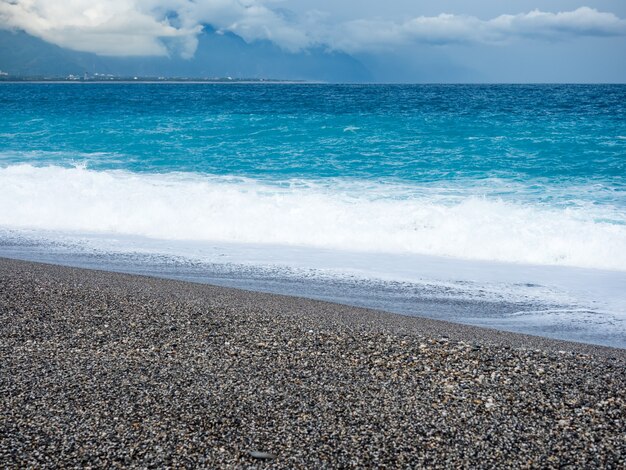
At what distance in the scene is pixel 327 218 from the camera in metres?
11.9

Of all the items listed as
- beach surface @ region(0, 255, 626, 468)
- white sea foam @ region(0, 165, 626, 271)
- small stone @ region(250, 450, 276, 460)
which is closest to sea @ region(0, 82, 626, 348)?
white sea foam @ region(0, 165, 626, 271)

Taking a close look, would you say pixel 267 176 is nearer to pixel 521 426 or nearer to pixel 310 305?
pixel 310 305

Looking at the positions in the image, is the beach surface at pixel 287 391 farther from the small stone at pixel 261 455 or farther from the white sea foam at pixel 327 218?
the white sea foam at pixel 327 218

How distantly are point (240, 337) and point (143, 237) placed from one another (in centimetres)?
657

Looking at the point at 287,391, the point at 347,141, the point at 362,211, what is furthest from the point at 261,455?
the point at 347,141

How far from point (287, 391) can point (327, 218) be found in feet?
26.1

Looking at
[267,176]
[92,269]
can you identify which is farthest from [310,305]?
[267,176]

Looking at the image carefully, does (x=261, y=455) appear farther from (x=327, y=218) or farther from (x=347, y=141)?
(x=347, y=141)

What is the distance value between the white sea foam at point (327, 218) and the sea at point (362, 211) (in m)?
0.05

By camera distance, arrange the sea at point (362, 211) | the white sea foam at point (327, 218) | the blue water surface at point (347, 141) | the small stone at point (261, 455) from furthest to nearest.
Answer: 1. the blue water surface at point (347, 141)
2. the white sea foam at point (327, 218)
3. the sea at point (362, 211)
4. the small stone at point (261, 455)

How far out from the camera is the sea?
7777 mm

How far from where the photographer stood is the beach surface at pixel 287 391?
3.31 m

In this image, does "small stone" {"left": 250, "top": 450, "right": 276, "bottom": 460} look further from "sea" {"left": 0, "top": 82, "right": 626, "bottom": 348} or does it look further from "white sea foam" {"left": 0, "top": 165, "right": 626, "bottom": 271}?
"white sea foam" {"left": 0, "top": 165, "right": 626, "bottom": 271}

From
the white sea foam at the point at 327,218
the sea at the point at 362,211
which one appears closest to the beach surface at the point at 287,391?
the sea at the point at 362,211
